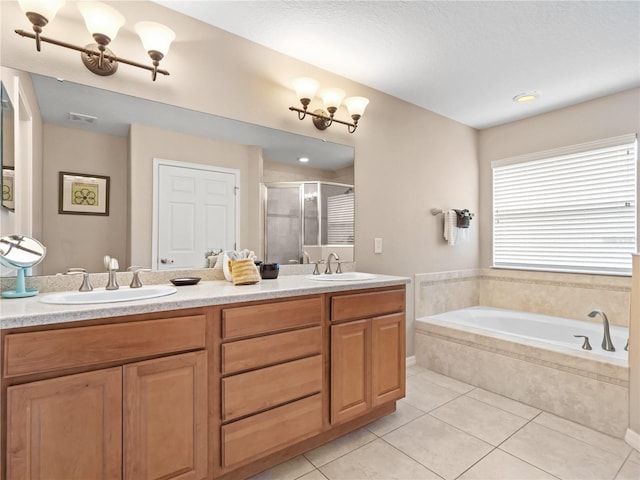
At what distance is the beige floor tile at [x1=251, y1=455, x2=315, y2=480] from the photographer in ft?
5.16

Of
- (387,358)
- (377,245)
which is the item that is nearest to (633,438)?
(387,358)

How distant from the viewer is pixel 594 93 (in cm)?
274

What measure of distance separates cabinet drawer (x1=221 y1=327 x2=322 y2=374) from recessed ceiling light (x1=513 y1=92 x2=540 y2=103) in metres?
2.71

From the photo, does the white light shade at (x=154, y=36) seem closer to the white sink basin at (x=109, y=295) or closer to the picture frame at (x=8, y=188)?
the picture frame at (x=8, y=188)

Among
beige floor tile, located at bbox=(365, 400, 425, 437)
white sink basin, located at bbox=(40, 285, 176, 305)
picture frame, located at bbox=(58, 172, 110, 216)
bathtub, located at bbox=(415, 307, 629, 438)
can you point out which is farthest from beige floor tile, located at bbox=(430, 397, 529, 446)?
picture frame, located at bbox=(58, 172, 110, 216)

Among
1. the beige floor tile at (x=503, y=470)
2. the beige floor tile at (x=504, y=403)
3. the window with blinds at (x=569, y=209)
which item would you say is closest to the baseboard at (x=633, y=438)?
the beige floor tile at (x=504, y=403)

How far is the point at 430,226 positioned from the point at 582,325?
154 cm

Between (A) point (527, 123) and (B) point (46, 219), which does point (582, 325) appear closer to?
(A) point (527, 123)

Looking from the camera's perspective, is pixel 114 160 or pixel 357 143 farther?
pixel 357 143

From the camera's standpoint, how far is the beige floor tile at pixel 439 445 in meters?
1.65

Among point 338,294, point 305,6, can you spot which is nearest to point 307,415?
point 338,294

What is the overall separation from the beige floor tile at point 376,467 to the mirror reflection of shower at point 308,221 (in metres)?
1.22

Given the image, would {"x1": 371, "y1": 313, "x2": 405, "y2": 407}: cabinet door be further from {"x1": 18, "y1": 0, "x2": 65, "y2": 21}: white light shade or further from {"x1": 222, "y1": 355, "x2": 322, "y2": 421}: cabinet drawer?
{"x1": 18, "y1": 0, "x2": 65, "y2": 21}: white light shade

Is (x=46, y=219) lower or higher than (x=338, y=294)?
higher
